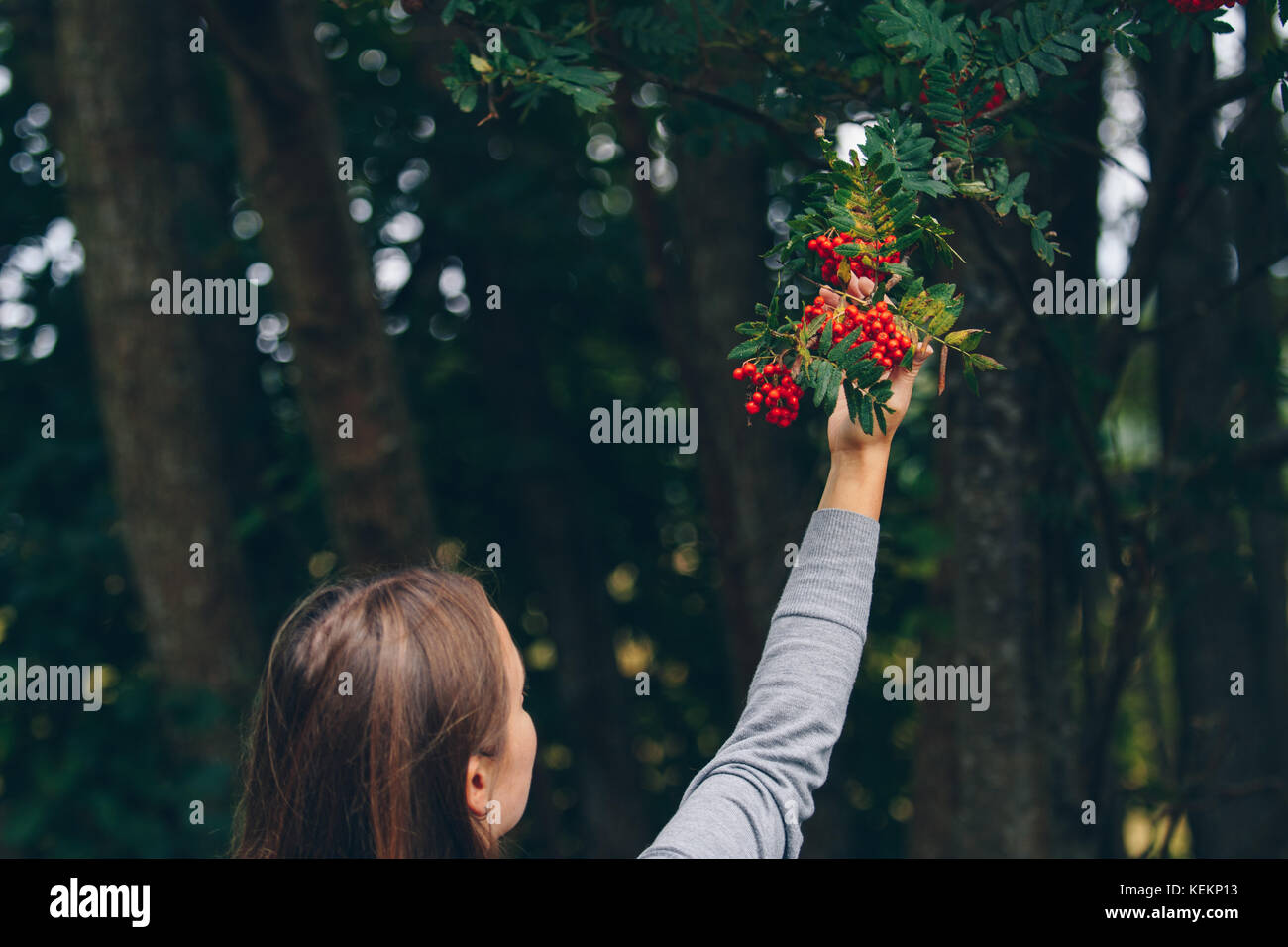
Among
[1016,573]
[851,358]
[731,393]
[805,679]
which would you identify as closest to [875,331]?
[851,358]

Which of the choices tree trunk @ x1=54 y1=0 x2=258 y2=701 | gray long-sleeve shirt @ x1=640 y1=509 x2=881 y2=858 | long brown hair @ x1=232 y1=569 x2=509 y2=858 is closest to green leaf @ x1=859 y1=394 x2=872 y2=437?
gray long-sleeve shirt @ x1=640 y1=509 x2=881 y2=858

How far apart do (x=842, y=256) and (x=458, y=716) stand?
2.35 ft

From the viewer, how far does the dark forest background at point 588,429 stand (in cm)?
264

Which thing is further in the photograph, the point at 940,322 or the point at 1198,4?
the point at 1198,4

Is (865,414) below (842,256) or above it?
below

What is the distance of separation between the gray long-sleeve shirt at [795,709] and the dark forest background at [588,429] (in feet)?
3.27

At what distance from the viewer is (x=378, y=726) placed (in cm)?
121

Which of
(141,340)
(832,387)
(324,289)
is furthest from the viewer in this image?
(141,340)

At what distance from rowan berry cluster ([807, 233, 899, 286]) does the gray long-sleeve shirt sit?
0.98 ft

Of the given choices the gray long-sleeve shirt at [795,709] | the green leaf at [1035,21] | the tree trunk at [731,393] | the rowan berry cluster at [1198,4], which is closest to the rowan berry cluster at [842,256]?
the gray long-sleeve shirt at [795,709]

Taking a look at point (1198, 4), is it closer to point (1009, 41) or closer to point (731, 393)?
point (1009, 41)

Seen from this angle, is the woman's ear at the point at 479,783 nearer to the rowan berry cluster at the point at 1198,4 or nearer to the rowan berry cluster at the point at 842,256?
the rowan berry cluster at the point at 842,256

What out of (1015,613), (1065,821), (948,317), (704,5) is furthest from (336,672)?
(1065,821)

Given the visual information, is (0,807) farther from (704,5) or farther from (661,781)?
(704,5)
